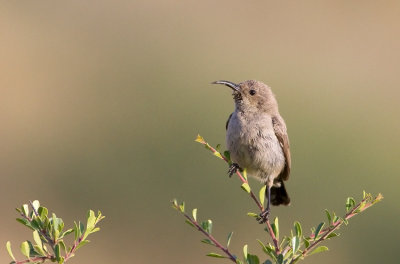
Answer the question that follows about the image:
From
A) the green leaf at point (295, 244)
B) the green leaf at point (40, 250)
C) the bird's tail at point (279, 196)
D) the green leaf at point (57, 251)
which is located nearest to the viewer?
the green leaf at point (57, 251)

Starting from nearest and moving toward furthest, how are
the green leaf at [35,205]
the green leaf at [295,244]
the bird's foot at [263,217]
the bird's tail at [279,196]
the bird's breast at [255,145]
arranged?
the green leaf at [35,205], the green leaf at [295,244], the bird's foot at [263,217], the bird's breast at [255,145], the bird's tail at [279,196]

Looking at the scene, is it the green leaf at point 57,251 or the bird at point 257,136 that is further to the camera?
the bird at point 257,136

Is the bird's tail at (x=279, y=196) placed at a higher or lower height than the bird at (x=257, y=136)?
lower

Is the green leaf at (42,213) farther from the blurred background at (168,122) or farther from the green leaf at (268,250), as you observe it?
the blurred background at (168,122)

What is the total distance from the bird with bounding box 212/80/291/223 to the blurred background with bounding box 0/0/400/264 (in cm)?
531

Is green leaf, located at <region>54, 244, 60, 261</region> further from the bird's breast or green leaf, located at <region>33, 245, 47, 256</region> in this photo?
the bird's breast

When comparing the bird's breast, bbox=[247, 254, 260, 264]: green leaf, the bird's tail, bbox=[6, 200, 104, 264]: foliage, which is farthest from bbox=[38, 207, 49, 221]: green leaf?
the bird's tail

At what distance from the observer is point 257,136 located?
19.6 feet

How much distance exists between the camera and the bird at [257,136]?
5871 mm

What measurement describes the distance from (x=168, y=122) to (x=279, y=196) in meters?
10.2

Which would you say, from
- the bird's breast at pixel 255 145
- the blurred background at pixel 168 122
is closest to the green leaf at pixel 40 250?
the bird's breast at pixel 255 145

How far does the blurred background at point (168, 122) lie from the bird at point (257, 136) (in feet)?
17.4

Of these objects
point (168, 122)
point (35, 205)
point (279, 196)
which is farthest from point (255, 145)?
point (168, 122)

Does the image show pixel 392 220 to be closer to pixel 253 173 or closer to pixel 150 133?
pixel 150 133
